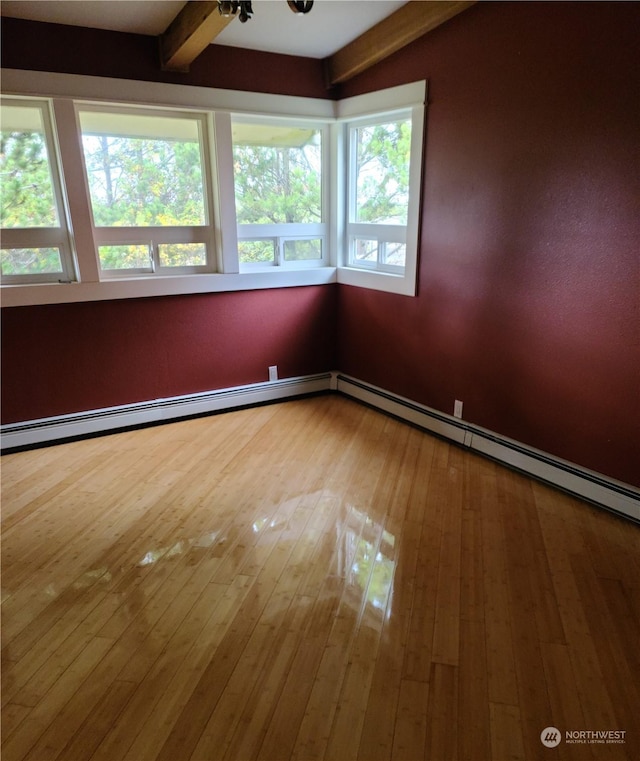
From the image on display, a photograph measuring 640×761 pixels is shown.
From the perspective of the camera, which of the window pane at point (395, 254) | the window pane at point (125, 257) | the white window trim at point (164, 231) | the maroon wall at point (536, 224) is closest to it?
the maroon wall at point (536, 224)

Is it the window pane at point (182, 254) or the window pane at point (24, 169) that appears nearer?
the window pane at point (24, 169)

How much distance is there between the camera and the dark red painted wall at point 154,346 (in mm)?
3416

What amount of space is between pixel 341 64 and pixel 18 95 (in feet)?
7.22

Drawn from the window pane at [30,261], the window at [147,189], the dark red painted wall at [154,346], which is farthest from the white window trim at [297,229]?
the window pane at [30,261]

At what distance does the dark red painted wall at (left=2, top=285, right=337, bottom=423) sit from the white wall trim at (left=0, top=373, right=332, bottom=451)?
6 cm

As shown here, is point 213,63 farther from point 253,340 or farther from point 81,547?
point 81,547

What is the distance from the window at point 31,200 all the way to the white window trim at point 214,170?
10cm

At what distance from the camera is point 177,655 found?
1848mm

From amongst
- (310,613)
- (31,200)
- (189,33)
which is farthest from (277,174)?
(310,613)

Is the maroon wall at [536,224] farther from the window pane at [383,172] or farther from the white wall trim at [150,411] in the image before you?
the white wall trim at [150,411]

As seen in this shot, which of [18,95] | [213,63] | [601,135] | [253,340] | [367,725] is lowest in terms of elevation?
[367,725]

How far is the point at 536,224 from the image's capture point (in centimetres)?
276

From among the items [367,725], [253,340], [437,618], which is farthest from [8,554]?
[253,340]

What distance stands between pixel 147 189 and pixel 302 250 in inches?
52.1
